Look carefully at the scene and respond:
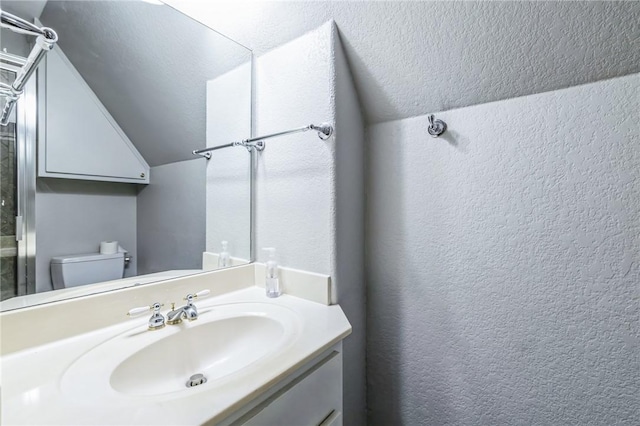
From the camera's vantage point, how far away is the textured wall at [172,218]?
0.89m

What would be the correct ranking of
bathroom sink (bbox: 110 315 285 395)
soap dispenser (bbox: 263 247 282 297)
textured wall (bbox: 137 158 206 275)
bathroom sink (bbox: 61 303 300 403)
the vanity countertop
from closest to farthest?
the vanity countertop → bathroom sink (bbox: 61 303 300 403) → bathroom sink (bbox: 110 315 285 395) → textured wall (bbox: 137 158 206 275) → soap dispenser (bbox: 263 247 282 297)

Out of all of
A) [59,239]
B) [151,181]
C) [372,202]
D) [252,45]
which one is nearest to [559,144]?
[372,202]

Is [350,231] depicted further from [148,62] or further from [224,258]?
[148,62]

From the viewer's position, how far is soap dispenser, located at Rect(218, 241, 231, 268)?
108cm

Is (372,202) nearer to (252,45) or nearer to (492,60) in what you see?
(492,60)

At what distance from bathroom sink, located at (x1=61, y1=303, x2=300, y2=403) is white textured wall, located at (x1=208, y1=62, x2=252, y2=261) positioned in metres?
0.31

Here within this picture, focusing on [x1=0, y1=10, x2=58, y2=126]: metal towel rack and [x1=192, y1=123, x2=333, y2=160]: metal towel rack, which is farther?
[x1=192, y1=123, x2=333, y2=160]: metal towel rack

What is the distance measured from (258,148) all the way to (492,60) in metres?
0.87

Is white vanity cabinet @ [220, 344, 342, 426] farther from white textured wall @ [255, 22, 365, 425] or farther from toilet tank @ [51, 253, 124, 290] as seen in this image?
toilet tank @ [51, 253, 124, 290]

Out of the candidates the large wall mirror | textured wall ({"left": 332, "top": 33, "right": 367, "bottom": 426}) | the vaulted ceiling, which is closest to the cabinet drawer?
textured wall ({"left": 332, "top": 33, "right": 367, "bottom": 426})

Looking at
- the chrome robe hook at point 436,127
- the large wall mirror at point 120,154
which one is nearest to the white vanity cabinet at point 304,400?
the large wall mirror at point 120,154

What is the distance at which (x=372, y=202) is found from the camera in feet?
3.63

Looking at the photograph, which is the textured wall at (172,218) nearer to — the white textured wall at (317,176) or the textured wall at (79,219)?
the textured wall at (79,219)

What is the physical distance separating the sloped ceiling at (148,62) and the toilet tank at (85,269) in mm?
342
